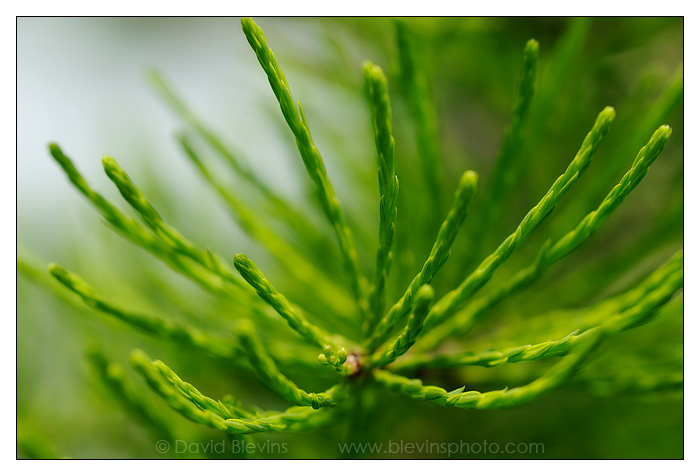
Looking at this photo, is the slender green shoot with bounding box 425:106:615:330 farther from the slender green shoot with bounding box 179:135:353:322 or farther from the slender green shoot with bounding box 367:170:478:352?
the slender green shoot with bounding box 179:135:353:322

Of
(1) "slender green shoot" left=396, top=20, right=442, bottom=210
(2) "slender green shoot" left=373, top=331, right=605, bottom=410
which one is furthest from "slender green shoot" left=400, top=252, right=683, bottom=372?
(1) "slender green shoot" left=396, top=20, right=442, bottom=210

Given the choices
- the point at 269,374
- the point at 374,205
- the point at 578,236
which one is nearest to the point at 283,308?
the point at 269,374

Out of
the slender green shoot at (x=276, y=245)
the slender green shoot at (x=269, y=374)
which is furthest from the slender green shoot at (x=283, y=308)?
the slender green shoot at (x=276, y=245)

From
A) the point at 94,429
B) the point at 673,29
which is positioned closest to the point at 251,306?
the point at 94,429

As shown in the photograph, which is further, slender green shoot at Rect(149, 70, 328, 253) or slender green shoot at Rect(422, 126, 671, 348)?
slender green shoot at Rect(149, 70, 328, 253)

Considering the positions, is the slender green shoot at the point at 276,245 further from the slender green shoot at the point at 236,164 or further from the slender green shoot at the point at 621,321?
the slender green shoot at the point at 621,321

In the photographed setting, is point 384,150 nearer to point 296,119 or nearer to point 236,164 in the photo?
point 296,119

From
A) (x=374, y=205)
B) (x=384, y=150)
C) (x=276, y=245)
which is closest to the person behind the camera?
(x=384, y=150)
